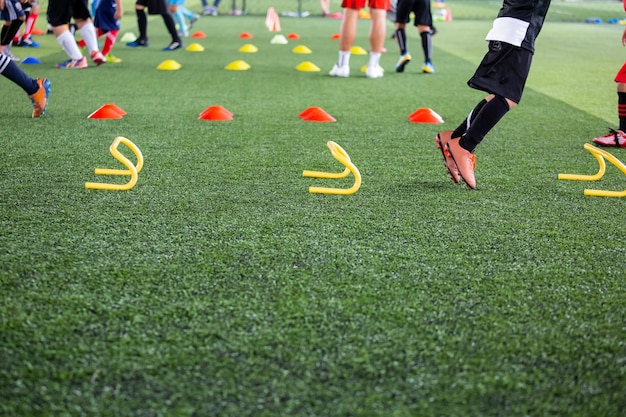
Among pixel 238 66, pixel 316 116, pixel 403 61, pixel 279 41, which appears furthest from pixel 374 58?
pixel 279 41

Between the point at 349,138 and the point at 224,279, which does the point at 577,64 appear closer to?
the point at 349,138

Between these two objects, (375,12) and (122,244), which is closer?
(122,244)

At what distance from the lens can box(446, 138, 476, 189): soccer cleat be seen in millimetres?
4027

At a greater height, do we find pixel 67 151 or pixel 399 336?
pixel 399 336

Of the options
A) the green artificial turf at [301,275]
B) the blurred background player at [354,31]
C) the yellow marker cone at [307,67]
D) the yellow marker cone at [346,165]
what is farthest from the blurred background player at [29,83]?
the yellow marker cone at [307,67]

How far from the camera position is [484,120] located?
4.07 m

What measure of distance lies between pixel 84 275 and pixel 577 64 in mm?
9698

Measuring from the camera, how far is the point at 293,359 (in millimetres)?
2084

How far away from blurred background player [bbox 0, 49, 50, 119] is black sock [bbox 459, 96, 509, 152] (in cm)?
341

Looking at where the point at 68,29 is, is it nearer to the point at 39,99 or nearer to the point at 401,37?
the point at 39,99

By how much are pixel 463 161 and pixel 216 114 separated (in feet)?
8.34

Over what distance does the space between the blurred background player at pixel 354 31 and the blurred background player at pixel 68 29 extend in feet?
10.2

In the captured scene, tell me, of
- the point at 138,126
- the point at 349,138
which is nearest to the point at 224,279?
the point at 349,138

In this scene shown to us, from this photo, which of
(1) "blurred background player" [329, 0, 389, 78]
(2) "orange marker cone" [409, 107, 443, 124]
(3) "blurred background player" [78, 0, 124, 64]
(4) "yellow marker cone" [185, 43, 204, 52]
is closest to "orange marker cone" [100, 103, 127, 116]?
(2) "orange marker cone" [409, 107, 443, 124]
